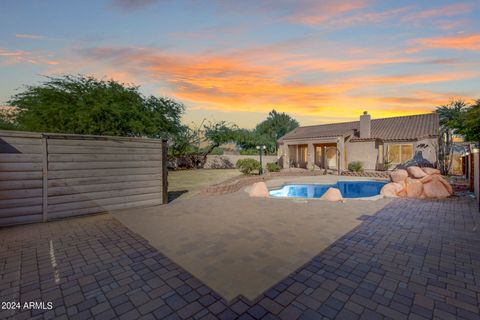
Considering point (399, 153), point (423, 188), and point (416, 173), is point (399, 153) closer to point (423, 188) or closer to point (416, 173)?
point (416, 173)

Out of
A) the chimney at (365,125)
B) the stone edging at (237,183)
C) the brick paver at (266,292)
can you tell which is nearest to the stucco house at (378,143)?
the chimney at (365,125)

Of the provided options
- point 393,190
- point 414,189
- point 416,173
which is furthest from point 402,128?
point 393,190

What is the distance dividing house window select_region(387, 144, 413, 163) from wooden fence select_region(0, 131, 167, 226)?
773 inches

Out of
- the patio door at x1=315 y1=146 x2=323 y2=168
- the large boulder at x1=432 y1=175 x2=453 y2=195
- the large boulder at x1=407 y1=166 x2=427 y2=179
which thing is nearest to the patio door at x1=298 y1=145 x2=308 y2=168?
the patio door at x1=315 y1=146 x2=323 y2=168

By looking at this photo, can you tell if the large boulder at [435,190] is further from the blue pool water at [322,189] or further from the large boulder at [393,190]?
the blue pool water at [322,189]

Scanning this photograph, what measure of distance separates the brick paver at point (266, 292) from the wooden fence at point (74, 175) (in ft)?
3.15

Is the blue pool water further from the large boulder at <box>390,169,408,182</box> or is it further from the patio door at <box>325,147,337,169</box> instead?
the patio door at <box>325,147,337,169</box>

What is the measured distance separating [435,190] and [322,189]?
16.9 ft

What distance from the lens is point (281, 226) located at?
17.5 ft

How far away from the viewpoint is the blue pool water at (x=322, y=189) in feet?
40.2

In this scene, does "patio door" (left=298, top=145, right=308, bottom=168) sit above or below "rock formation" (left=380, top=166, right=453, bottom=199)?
above

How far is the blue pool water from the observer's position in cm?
1227

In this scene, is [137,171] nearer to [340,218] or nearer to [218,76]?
[340,218]

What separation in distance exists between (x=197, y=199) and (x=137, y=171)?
8.41 ft
